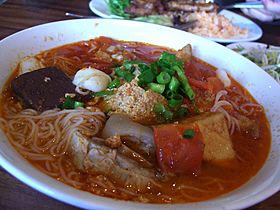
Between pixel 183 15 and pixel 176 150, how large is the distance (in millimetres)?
2836

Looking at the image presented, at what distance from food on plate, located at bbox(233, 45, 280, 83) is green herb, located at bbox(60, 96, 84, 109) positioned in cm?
211

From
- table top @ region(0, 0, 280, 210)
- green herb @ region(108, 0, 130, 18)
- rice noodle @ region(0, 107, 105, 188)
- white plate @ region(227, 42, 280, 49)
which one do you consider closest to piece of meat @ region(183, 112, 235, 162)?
table top @ region(0, 0, 280, 210)

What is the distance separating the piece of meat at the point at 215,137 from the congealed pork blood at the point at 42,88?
37.8 inches

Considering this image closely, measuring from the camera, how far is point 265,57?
3.65 m

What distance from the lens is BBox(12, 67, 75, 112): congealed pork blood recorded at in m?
2.32

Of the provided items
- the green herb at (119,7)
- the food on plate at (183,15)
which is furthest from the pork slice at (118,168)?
Answer: the green herb at (119,7)

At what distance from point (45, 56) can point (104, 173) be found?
152cm

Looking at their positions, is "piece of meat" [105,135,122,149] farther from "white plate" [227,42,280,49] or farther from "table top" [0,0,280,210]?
"white plate" [227,42,280,49]

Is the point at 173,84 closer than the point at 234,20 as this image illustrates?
Yes

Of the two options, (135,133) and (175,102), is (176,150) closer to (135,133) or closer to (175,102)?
(135,133)

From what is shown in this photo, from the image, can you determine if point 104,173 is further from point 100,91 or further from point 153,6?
point 153,6

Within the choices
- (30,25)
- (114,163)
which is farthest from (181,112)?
(30,25)

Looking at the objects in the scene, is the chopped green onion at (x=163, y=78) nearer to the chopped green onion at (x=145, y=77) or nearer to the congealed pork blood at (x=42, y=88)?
the chopped green onion at (x=145, y=77)

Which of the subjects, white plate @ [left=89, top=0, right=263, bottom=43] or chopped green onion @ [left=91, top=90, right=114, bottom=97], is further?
white plate @ [left=89, top=0, right=263, bottom=43]
